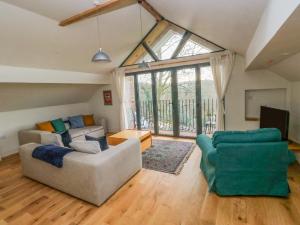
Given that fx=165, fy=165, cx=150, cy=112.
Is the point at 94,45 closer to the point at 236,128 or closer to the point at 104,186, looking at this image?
the point at 104,186

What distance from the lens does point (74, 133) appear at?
448cm

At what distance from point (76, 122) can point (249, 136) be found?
466 centimetres

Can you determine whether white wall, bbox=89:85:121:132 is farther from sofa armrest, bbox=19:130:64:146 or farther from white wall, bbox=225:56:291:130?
white wall, bbox=225:56:291:130

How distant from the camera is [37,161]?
2.50 metres

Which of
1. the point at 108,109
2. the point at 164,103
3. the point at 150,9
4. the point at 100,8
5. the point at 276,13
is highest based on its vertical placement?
the point at 150,9

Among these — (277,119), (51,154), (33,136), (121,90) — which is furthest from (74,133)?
(277,119)

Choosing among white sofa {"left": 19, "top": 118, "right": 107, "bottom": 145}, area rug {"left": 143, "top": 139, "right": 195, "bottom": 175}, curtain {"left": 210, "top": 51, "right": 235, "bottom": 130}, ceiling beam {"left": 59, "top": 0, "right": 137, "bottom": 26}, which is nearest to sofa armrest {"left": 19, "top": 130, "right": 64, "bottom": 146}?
white sofa {"left": 19, "top": 118, "right": 107, "bottom": 145}

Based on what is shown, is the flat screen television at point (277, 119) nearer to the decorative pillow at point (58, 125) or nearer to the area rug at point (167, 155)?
the area rug at point (167, 155)

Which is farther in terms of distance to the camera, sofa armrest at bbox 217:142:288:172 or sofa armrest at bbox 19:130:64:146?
sofa armrest at bbox 19:130:64:146

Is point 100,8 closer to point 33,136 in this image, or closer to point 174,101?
point 174,101

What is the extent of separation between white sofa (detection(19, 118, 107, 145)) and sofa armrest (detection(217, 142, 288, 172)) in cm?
265

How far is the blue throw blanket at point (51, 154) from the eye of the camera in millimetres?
2197

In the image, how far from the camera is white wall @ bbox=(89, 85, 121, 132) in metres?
5.50

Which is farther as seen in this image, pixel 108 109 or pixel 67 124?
pixel 108 109
